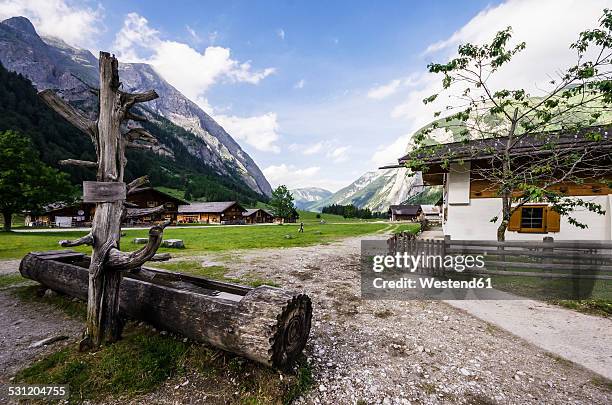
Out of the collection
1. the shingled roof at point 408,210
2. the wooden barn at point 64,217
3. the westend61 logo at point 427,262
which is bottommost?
the wooden barn at point 64,217

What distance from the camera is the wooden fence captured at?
7547 mm

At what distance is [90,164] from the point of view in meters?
4.12

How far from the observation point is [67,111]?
4.09m

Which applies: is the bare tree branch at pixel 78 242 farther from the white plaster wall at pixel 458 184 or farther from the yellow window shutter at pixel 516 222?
the yellow window shutter at pixel 516 222

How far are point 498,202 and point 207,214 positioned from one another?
6423 cm

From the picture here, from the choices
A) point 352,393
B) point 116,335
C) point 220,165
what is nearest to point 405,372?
point 352,393

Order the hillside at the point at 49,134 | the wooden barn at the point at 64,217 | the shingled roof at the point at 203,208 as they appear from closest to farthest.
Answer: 1. the wooden barn at the point at 64,217
2. the shingled roof at the point at 203,208
3. the hillside at the point at 49,134

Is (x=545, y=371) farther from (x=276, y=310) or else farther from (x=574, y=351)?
(x=276, y=310)

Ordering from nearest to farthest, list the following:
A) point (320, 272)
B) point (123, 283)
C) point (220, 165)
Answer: point (123, 283) < point (320, 272) < point (220, 165)

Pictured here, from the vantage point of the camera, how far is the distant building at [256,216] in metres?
72.7

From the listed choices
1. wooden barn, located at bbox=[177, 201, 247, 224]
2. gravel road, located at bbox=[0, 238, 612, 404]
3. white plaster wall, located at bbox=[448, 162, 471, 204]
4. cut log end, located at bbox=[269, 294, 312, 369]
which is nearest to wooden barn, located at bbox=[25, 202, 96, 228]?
wooden barn, located at bbox=[177, 201, 247, 224]

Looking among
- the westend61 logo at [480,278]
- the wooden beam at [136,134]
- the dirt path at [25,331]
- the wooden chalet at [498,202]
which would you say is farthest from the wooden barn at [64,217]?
the wooden chalet at [498,202]

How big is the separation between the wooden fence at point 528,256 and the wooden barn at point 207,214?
6073 centimetres

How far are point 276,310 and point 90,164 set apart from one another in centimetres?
387
